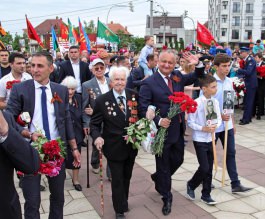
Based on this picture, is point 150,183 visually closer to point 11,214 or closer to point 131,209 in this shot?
point 131,209

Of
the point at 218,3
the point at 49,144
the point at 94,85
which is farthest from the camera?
the point at 218,3

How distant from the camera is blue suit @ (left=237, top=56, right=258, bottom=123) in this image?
10.0 meters

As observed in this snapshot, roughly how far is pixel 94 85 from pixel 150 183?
1.84m

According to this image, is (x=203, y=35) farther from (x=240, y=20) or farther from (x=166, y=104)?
(x=240, y=20)

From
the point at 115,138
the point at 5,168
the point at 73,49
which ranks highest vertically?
the point at 73,49

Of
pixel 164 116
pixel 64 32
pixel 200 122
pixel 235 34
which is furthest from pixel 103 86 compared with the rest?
pixel 235 34

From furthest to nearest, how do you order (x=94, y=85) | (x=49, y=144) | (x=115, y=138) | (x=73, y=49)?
(x=73, y=49)
(x=94, y=85)
(x=115, y=138)
(x=49, y=144)

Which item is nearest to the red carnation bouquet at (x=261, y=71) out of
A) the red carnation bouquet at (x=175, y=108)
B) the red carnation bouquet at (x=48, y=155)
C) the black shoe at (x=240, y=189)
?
the black shoe at (x=240, y=189)

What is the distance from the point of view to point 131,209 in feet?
15.4

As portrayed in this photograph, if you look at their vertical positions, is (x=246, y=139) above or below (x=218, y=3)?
below

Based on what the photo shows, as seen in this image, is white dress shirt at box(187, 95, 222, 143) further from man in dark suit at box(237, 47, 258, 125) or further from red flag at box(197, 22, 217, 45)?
red flag at box(197, 22, 217, 45)

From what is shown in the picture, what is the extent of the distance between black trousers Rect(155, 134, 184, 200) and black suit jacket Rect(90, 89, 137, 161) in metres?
0.48

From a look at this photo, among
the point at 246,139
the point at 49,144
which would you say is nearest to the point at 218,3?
the point at 246,139

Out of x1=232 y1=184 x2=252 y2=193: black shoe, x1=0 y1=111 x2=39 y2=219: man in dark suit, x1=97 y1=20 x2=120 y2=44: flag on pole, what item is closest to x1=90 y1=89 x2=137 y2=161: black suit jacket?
x1=232 y1=184 x2=252 y2=193: black shoe
